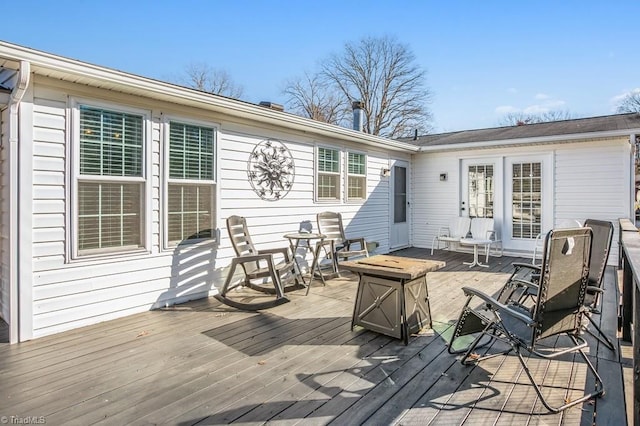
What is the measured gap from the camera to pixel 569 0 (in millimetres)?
7418

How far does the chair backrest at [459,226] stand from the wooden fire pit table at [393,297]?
4.83 m

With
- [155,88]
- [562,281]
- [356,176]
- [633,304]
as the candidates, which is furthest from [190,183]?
[633,304]

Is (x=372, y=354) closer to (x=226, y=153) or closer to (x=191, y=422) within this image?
(x=191, y=422)

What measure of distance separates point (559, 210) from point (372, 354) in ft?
19.7

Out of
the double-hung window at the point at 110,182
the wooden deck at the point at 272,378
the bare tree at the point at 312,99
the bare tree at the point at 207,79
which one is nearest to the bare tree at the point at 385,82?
the bare tree at the point at 312,99

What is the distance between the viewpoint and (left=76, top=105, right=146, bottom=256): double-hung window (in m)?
3.70

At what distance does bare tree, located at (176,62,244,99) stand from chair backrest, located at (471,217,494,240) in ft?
41.5

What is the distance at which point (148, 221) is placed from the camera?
13.7 ft

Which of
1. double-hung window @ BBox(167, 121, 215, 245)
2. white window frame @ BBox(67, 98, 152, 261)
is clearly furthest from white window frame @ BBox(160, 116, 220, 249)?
white window frame @ BBox(67, 98, 152, 261)

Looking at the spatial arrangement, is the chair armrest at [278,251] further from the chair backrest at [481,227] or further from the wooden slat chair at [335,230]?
the chair backrest at [481,227]

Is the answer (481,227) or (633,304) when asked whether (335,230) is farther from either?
(633,304)

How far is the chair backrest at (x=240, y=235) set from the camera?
15.6 feet

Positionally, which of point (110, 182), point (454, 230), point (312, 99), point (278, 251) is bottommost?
point (278, 251)

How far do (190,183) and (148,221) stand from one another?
2.24 feet
